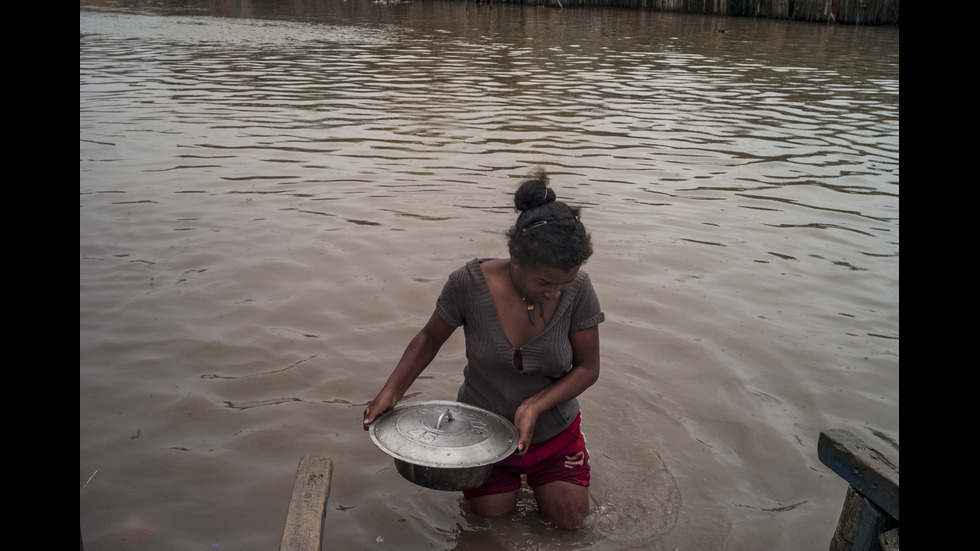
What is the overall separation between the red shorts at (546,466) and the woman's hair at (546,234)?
0.76 m

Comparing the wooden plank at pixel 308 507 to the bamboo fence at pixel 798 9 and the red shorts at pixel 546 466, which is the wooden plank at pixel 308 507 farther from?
the bamboo fence at pixel 798 9

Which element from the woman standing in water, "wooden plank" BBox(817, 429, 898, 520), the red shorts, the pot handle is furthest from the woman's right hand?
"wooden plank" BBox(817, 429, 898, 520)

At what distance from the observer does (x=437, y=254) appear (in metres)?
5.26

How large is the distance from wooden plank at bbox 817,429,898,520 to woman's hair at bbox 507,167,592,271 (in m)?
0.90

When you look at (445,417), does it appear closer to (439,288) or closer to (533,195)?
(533,195)

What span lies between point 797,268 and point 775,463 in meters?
2.21

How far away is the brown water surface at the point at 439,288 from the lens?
2969mm

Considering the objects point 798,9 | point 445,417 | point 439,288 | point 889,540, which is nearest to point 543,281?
point 445,417

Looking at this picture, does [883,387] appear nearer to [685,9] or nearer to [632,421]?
[632,421]

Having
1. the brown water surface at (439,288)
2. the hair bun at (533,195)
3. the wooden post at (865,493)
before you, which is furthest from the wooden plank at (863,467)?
the hair bun at (533,195)

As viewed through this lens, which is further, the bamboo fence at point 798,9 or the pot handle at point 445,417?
the bamboo fence at point 798,9

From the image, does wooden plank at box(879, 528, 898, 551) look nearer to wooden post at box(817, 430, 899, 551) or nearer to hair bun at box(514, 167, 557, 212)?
wooden post at box(817, 430, 899, 551)
